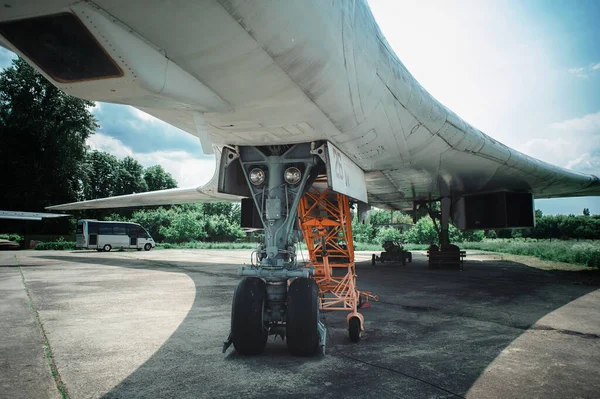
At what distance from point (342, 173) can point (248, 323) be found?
93.8 inches

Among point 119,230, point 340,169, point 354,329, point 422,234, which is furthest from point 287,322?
point 422,234

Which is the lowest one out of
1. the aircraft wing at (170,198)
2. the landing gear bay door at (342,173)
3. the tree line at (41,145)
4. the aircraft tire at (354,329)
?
the aircraft tire at (354,329)

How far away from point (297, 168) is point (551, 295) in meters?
6.68

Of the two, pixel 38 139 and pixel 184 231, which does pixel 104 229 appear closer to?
pixel 38 139

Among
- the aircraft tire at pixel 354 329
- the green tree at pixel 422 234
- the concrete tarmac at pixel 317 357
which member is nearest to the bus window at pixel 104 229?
the concrete tarmac at pixel 317 357

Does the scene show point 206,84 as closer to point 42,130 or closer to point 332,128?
point 332,128

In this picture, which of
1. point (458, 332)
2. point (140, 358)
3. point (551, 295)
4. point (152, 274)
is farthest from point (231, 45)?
point (152, 274)

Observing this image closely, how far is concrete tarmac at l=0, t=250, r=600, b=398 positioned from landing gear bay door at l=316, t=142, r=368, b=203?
1.98 meters

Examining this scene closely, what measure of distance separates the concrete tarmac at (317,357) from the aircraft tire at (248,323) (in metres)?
0.15

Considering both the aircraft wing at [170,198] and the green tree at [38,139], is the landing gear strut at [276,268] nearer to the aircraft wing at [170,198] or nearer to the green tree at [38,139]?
the aircraft wing at [170,198]

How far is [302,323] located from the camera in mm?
3951

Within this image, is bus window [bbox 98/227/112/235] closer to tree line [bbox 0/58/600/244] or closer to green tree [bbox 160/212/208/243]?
tree line [bbox 0/58/600/244]

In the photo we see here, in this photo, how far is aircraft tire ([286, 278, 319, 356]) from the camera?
395 centimetres

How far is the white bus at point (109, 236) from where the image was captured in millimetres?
27406
